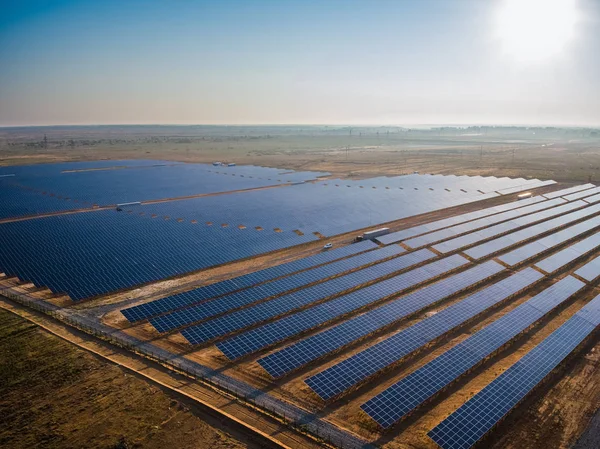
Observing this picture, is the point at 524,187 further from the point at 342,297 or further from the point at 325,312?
the point at 325,312

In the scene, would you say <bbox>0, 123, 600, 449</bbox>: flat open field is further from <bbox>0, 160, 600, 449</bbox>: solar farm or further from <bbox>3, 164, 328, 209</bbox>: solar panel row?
<bbox>3, 164, 328, 209</bbox>: solar panel row

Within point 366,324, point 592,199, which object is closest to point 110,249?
point 366,324

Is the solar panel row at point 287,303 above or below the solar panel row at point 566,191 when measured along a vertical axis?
below

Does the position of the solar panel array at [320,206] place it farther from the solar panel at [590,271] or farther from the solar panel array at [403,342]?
the solar panel at [590,271]

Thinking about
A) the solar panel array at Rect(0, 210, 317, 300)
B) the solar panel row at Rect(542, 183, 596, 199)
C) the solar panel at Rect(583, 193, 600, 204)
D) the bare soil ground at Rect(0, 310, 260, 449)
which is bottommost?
the bare soil ground at Rect(0, 310, 260, 449)

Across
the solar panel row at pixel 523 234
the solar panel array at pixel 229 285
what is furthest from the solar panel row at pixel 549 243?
the solar panel array at pixel 229 285

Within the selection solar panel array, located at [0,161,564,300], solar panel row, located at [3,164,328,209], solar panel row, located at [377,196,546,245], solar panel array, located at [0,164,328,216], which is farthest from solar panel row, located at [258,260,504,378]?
solar panel row, located at [3,164,328,209]
